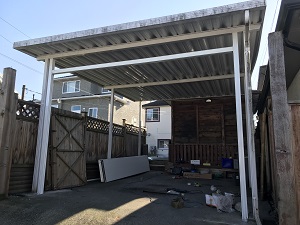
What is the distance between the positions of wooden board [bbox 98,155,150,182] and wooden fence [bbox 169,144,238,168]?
163cm

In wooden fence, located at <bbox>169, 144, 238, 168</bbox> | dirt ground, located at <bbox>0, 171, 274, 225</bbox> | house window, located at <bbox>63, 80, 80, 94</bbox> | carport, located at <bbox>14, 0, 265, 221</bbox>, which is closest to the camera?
dirt ground, located at <bbox>0, 171, 274, 225</bbox>

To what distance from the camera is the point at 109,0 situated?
26.2 feet

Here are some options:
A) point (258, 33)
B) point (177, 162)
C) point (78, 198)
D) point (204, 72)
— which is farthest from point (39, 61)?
point (177, 162)

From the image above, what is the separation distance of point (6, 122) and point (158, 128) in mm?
18344

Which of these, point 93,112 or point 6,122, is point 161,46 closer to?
point 6,122

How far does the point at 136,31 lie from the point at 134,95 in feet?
20.2

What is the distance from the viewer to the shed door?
6.60 meters

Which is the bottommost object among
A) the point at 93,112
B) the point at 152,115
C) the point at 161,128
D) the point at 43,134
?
the point at 43,134

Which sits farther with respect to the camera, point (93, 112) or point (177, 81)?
point (93, 112)

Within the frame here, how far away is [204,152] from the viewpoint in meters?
11.1

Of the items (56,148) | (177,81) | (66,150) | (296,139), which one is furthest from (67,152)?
(296,139)

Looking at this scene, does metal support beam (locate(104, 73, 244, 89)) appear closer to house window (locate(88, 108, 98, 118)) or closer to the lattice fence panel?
the lattice fence panel

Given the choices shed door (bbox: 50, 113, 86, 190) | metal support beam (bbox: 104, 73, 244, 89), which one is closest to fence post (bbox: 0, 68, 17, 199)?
shed door (bbox: 50, 113, 86, 190)

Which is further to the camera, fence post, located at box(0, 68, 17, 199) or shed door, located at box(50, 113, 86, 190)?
shed door, located at box(50, 113, 86, 190)
